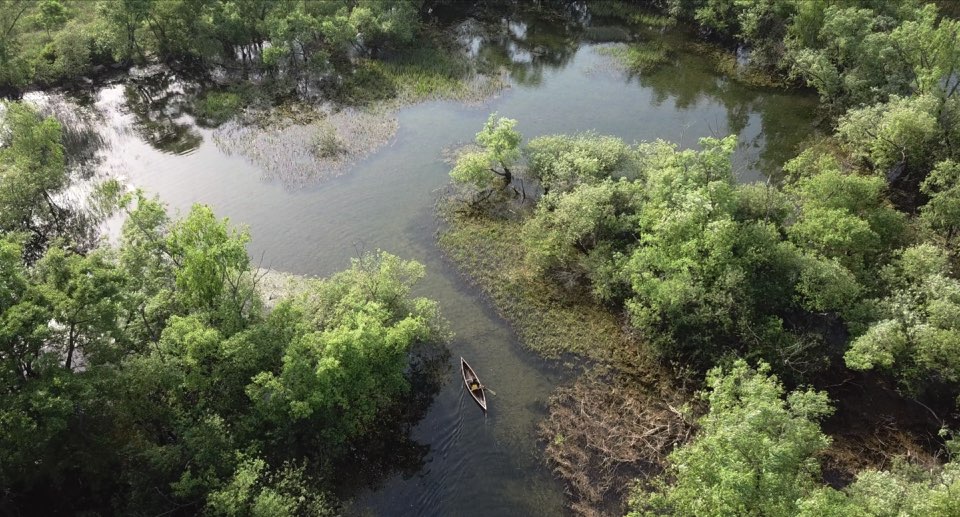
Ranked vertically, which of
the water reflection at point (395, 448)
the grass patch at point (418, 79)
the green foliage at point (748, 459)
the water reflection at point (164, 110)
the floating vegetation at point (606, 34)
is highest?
the floating vegetation at point (606, 34)

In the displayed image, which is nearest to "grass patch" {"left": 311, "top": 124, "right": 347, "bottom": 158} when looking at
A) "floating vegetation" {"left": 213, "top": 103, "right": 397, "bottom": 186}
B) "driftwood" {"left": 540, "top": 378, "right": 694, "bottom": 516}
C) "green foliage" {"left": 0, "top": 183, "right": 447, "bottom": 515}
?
"floating vegetation" {"left": 213, "top": 103, "right": 397, "bottom": 186}

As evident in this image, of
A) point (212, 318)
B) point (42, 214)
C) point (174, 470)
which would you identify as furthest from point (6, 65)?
point (174, 470)

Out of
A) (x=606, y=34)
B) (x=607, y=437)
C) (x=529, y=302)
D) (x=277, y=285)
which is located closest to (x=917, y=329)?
(x=607, y=437)

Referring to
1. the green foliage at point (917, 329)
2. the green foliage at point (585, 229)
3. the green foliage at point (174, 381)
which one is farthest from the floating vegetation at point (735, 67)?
the green foliage at point (174, 381)

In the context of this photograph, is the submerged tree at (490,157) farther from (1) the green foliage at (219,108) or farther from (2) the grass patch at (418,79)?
(1) the green foliage at (219,108)

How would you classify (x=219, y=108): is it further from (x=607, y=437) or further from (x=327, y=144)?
(x=607, y=437)

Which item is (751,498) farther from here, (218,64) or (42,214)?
(218,64)
